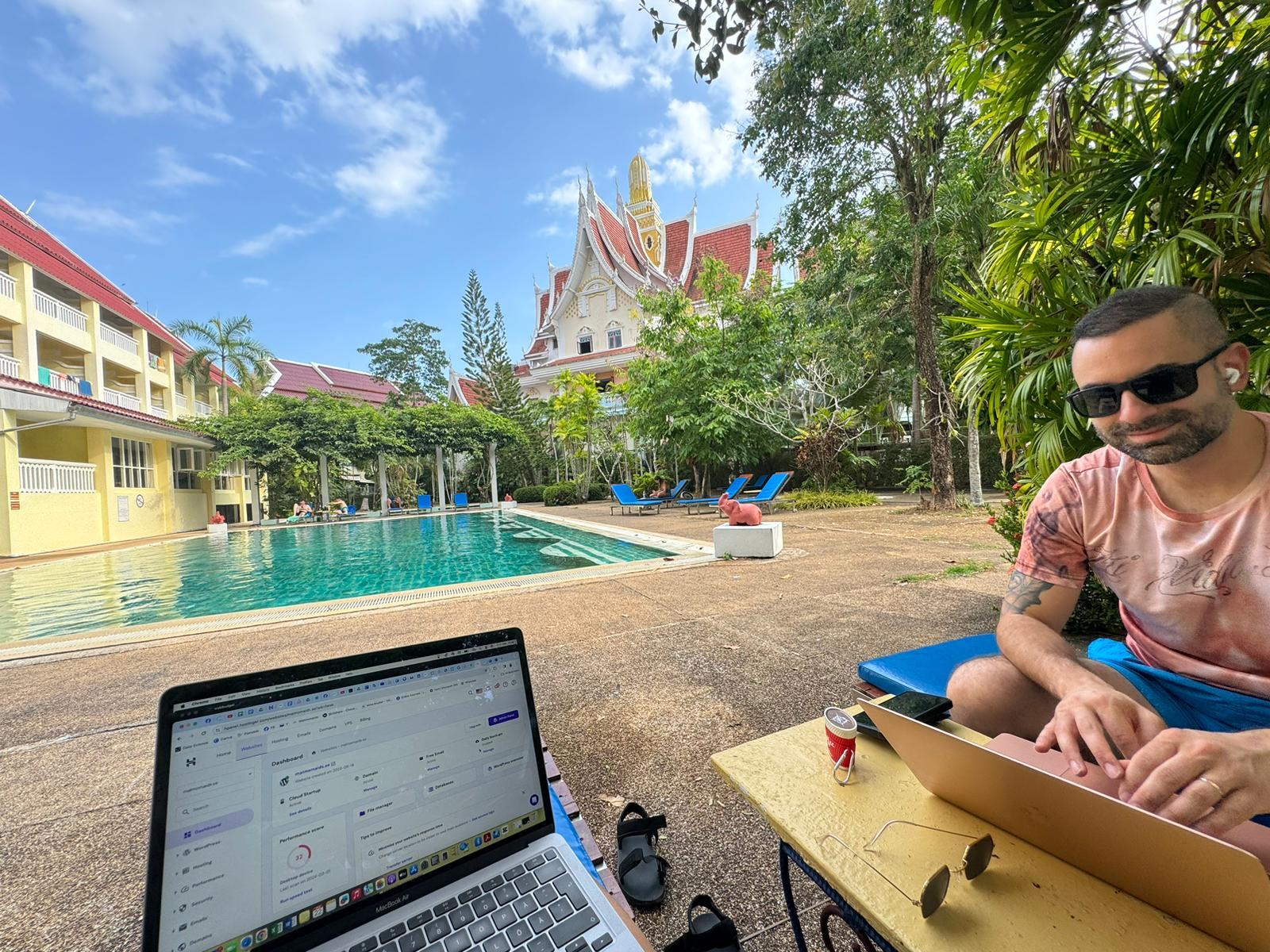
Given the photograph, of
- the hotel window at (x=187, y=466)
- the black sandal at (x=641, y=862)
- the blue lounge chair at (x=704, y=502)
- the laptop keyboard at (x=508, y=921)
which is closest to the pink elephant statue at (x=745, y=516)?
the black sandal at (x=641, y=862)

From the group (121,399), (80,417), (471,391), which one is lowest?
(80,417)

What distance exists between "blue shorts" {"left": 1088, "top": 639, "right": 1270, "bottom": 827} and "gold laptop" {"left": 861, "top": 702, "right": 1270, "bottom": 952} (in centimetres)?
74

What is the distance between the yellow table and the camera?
1.98ft

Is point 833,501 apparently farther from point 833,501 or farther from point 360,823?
point 360,823

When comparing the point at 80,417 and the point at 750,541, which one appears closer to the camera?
the point at 750,541

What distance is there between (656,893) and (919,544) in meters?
6.20

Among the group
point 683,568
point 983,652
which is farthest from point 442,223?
point 983,652

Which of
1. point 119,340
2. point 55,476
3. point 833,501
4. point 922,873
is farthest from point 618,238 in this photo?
point 922,873

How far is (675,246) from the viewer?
26969 millimetres

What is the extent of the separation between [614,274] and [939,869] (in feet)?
83.2

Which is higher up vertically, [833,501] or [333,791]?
[333,791]

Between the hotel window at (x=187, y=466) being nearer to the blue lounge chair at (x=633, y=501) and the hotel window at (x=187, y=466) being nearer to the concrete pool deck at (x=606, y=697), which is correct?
the blue lounge chair at (x=633, y=501)

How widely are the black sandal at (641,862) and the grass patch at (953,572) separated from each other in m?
3.68

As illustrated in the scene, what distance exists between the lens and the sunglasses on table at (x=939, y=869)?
2.03ft
